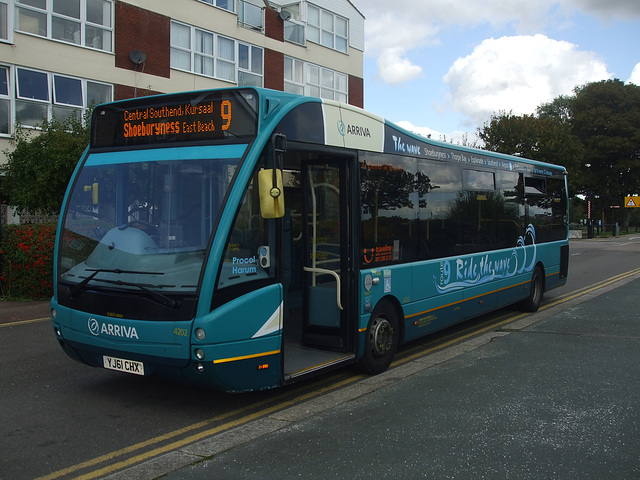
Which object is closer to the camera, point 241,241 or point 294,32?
point 241,241

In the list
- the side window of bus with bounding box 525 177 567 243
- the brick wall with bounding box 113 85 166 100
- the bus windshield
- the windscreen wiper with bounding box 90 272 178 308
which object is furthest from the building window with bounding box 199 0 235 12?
the windscreen wiper with bounding box 90 272 178 308

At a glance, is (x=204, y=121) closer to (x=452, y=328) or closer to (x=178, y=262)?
(x=178, y=262)

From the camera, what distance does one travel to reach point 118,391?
20.5ft

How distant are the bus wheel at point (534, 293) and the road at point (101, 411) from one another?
12.8 feet

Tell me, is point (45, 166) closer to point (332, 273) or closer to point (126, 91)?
point (126, 91)

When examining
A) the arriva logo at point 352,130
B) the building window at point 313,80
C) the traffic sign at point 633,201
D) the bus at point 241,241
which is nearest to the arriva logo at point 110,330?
the bus at point 241,241

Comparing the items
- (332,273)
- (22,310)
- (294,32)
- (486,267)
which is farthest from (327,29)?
(332,273)

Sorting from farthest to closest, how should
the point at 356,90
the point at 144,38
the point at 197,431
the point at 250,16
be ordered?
the point at 356,90 → the point at 250,16 → the point at 144,38 → the point at 197,431

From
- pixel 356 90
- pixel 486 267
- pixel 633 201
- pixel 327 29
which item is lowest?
pixel 486 267

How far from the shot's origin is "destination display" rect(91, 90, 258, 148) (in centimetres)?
540

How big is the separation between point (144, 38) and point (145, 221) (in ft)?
62.1

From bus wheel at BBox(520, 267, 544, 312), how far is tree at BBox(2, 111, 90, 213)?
32.7 ft

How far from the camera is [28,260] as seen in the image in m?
12.8

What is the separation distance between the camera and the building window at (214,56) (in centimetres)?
2367
